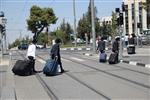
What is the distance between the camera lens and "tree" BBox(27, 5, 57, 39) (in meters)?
94.2

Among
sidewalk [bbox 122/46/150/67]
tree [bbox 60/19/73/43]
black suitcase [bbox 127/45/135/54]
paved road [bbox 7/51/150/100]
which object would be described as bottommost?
paved road [bbox 7/51/150/100]

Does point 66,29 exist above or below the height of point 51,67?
above

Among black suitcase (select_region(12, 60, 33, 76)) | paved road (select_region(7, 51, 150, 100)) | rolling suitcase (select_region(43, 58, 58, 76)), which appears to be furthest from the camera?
black suitcase (select_region(12, 60, 33, 76))

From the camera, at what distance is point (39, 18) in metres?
94.9

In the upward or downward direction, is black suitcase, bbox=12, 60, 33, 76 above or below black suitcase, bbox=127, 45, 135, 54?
below

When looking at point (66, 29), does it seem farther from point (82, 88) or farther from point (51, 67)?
point (82, 88)

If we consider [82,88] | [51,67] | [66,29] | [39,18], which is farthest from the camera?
[66,29]

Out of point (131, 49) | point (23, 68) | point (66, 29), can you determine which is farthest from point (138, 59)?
point (66, 29)

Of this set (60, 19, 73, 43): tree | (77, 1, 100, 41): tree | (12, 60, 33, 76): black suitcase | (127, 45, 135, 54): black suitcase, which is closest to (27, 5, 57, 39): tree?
(77, 1, 100, 41): tree

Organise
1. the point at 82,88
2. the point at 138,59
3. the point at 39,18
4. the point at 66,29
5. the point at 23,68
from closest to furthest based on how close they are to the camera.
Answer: the point at 82,88, the point at 23,68, the point at 138,59, the point at 39,18, the point at 66,29

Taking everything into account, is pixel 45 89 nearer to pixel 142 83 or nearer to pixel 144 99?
pixel 142 83

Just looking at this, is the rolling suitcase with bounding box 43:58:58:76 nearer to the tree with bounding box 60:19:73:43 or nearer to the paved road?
the paved road

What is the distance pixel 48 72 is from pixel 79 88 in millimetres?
5570

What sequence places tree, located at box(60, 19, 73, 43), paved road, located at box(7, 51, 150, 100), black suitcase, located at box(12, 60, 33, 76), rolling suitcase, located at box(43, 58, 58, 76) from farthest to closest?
tree, located at box(60, 19, 73, 43), black suitcase, located at box(12, 60, 33, 76), rolling suitcase, located at box(43, 58, 58, 76), paved road, located at box(7, 51, 150, 100)
